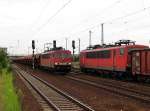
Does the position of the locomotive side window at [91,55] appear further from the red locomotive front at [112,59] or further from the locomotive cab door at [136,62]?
the locomotive cab door at [136,62]

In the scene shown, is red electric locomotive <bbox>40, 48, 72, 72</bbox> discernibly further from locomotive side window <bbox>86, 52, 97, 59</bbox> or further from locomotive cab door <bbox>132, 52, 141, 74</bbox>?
locomotive cab door <bbox>132, 52, 141, 74</bbox>

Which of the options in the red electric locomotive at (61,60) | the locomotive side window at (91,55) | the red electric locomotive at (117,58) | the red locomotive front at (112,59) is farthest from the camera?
the red electric locomotive at (61,60)

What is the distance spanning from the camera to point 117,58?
3625 cm

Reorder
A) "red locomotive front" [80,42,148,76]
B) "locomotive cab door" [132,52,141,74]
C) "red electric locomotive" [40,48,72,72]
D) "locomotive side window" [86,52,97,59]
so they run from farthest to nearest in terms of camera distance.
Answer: "red electric locomotive" [40,48,72,72] → "locomotive side window" [86,52,97,59] → "red locomotive front" [80,42,148,76] → "locomotive cab door" [132,52,141,74]

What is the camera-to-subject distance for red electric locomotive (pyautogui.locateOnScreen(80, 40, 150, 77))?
33688mm

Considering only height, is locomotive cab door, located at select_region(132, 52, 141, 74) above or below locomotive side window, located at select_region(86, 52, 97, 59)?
below

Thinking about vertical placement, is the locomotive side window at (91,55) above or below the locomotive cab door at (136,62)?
above

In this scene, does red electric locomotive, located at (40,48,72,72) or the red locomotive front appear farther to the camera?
red electric locomotive, located at (40,48,72,72)

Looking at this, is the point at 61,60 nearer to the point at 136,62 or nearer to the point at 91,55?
the point at 91,55

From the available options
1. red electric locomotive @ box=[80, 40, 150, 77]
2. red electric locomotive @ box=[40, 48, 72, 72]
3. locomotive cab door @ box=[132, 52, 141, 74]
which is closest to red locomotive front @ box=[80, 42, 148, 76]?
red electric locomotive @ box=[80, 40, 150, 77]

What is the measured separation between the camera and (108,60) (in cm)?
3909

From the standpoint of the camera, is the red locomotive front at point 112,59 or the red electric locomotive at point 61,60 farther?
the red electric locomotive at point 61,60

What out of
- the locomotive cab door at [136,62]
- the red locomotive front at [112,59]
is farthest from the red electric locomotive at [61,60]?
the locomotive cab door at [136,62]

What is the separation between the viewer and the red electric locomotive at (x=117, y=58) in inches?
1326
